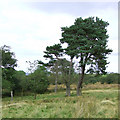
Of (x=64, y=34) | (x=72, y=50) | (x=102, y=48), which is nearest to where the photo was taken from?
(x=102, y=48)

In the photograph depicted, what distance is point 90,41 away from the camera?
1891 centimetres

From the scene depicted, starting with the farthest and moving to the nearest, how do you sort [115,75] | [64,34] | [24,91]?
[115,75] → [24,91] → [64,34]

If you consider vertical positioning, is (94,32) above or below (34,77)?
above

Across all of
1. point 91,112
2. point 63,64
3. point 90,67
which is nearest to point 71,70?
point 63,64

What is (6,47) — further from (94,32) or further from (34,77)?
(94,32)

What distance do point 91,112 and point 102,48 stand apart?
13.1m

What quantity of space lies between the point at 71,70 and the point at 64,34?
6.40 m

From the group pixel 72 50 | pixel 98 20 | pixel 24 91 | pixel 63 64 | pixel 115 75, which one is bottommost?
pixel 24 91

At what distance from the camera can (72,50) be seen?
65.0ft

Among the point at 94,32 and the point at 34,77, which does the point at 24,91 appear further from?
the point at 94,32

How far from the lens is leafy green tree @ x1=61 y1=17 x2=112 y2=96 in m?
18.6

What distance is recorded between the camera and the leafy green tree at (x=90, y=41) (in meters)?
18.6

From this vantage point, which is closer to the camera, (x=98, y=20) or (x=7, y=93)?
(x=98, y=20)

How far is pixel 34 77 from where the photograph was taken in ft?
61.4
